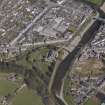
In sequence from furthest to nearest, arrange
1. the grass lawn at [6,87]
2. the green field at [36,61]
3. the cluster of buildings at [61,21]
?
the cluster of buildings at [61,21]
the green field at [36,61]
the grass lawn at [6,87]

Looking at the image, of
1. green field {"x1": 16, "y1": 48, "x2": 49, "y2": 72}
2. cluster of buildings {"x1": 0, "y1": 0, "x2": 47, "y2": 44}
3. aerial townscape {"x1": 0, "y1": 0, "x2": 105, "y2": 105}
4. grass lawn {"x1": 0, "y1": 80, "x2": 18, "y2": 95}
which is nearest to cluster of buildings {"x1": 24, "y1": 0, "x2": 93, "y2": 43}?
aerial townscape {"x1": 0, "y1": 0, "x2": 105, "y2": 105}

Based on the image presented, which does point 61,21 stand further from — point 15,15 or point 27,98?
point 27,98

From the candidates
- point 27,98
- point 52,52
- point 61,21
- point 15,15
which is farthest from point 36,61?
point 15,15

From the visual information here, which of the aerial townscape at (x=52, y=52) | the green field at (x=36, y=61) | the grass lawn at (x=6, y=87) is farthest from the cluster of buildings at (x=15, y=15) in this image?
the grass lawn at (x=6, y=87)

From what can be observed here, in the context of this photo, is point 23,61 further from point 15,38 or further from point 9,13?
point 9,13

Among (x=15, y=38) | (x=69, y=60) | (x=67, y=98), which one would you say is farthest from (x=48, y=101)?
(x=15, y=38)

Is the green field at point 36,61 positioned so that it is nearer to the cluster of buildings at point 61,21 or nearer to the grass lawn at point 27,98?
the cluster of buildings at point 61,21

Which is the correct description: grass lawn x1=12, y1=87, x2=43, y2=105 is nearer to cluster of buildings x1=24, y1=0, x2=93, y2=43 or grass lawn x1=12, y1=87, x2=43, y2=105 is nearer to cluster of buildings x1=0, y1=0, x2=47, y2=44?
cluster of buildings x1=0, y1=0, x2=47, y2=44
